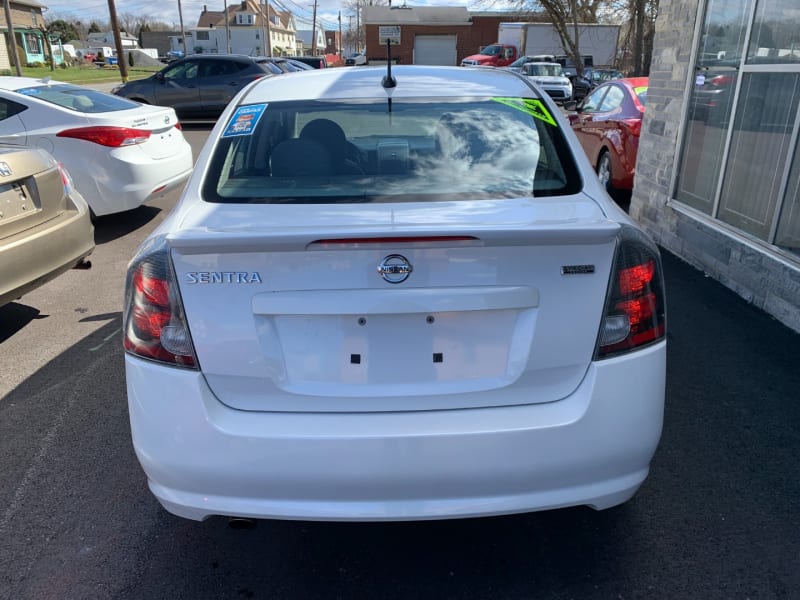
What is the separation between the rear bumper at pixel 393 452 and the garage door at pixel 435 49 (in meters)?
53.5


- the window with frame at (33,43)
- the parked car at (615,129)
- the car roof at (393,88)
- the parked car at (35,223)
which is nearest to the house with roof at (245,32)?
the window with frame at (33,43)

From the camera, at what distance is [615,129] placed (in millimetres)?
7988

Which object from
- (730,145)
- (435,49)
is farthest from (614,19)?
(730,145)

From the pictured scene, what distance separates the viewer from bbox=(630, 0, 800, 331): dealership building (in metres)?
4.70

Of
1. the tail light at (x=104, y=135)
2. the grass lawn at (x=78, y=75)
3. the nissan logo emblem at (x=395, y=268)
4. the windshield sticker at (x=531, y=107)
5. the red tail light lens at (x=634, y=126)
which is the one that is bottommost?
the grass lawn at (x=78, y=75)

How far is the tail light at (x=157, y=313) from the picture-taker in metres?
2.00

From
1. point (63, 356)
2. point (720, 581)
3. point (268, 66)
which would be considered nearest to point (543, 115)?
point (720, 581)

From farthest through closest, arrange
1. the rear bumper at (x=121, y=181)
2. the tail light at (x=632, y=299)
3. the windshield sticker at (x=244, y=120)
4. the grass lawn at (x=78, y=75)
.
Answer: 1. the grass lawn at (x=78, y=75)
2. the rear bumper at (x=121, y=181)
3. the windshield sticker at (x=244, y=120)
4. the tail light at (x=632, y=299)

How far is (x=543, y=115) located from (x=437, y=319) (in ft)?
4.44

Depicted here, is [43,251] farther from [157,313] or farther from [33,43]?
[33,43]

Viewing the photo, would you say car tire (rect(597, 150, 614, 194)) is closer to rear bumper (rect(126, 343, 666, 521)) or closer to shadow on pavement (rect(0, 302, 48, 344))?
shadow on pavement (rect(0, 302, 48, 344))

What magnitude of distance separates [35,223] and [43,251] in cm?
20

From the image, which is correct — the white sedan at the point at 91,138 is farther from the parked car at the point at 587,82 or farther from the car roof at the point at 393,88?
the parked car at the point at 587,82

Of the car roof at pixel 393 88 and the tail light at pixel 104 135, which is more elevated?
the car roof at pixel 393 88
